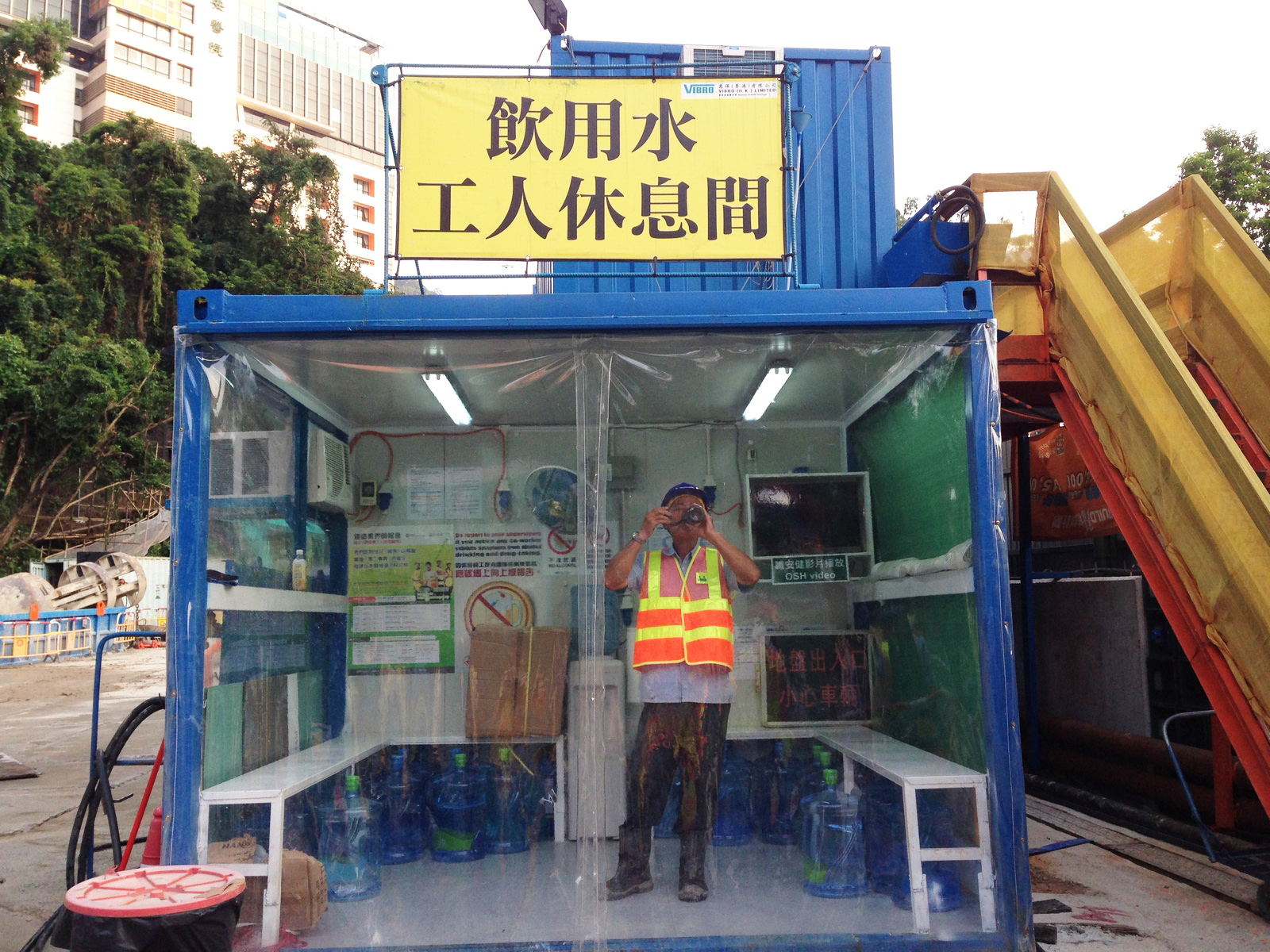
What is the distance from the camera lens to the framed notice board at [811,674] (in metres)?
4.43

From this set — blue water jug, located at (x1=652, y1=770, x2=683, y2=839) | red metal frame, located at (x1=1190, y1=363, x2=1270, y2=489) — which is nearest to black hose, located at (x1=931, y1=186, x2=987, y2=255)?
red metal frame, located at (x1=1190, y1=363, x2=1270, y2=489)

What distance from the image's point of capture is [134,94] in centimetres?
4538

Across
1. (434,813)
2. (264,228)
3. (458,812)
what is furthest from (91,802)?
(264,228)

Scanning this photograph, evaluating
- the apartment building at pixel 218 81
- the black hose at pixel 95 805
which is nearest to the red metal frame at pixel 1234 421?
the black hose at pixel 95 805

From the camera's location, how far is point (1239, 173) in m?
13.4

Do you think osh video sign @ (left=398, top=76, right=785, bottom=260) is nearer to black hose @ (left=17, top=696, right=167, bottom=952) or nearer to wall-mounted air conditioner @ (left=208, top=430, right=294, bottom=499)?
wall-mounted air conditioner @ (left=208, top=430, right=294, bottom=499)

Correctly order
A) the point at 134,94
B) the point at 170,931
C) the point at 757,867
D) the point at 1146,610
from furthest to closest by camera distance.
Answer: the point at 134,94 → the point at 1146,610 → the point at 757,867 → the point at 170,931

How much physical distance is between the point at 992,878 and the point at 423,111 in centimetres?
397

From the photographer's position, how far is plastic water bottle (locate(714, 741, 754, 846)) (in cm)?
393

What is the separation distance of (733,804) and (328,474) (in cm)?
247

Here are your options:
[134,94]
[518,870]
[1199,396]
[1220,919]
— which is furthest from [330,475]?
[134,94]

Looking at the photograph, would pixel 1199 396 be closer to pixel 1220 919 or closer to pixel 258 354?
pixel 1220 919

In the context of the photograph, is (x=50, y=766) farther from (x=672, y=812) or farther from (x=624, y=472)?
(x=672, y=812)

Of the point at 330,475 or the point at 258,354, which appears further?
the point at 330,475
